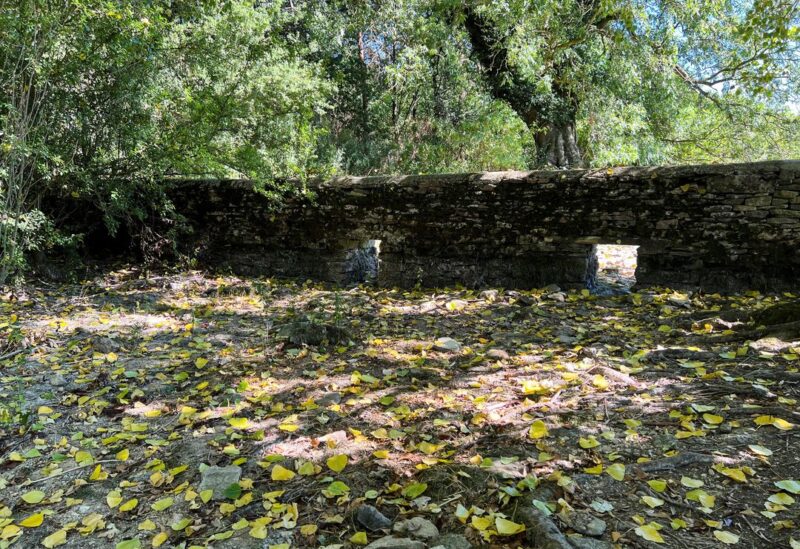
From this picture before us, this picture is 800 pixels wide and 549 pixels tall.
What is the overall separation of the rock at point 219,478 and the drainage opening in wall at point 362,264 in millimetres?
4971

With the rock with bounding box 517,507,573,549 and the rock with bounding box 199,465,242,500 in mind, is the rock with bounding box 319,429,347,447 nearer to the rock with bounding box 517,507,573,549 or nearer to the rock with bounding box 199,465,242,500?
the rock with bounding box 199,465,242,500

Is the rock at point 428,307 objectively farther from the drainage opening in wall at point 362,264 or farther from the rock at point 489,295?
the drainage opening in wall at point 362,264

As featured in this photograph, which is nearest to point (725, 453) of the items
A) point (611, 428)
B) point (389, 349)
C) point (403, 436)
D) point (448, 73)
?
point (611, 428)

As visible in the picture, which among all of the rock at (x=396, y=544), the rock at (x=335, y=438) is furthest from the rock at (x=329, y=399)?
the rock at (x=396, y=544)

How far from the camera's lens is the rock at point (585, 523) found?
1897mm

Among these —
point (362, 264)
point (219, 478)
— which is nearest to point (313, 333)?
point (219, 478)

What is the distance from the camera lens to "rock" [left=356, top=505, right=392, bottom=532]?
6.89 ft

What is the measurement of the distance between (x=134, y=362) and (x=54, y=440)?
1.26 m

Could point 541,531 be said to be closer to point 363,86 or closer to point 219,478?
point 219,478

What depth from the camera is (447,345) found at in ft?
14.3

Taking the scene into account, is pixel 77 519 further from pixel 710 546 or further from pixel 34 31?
pixel 34 31

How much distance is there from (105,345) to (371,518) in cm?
345

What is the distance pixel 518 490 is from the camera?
2.16 meters

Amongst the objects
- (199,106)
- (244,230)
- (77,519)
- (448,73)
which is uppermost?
(448,73)
